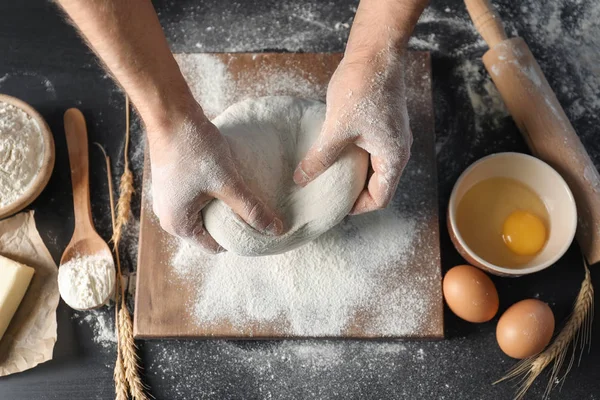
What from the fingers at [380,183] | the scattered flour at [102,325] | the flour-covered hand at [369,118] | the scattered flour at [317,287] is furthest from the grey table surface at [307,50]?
the flour-covered hand at [369,118]

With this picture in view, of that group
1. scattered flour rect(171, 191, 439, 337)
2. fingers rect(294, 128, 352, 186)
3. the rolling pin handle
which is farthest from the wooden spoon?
the rolling pin handle

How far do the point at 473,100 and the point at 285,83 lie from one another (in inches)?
22.7

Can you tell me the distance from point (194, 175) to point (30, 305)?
777mm

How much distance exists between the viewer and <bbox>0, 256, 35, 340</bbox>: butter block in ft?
4.70

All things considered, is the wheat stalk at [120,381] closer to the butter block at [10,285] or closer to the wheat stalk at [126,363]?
the wheat stalk at [126,363]

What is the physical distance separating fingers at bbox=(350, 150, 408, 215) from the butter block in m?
0.91

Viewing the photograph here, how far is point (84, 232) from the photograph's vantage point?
1.55 m

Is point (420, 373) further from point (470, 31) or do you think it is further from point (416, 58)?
point (470, 31)

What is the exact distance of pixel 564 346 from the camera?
1.45 m

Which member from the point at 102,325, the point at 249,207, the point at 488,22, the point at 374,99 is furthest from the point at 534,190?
the point at 102,325

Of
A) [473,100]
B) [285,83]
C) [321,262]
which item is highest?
[285,83]

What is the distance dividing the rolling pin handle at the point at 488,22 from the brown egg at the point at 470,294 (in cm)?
66

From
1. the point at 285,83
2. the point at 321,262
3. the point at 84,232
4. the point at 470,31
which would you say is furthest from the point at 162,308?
the point at 470,31

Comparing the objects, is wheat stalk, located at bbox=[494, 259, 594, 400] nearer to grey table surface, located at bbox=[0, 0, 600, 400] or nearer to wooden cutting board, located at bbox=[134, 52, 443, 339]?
grey table surface, located at bbox=[0, 0, 600, 400]
